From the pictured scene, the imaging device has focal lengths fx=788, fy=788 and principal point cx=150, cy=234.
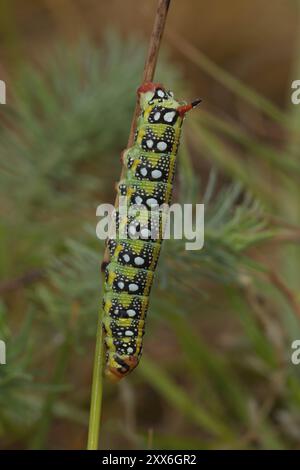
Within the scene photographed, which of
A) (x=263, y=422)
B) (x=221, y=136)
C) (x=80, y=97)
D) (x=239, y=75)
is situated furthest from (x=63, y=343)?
(x=239, y=75)

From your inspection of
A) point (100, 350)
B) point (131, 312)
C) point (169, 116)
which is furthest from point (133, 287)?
point (169, 116)

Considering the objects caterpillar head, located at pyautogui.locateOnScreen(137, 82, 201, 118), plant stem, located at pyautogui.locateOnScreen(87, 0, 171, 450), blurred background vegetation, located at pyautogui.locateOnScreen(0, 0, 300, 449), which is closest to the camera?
plant stem, located at pyautogui.locateOnScreen(87, 0, 171, 450)

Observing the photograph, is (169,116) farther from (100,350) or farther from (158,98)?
(100,350)

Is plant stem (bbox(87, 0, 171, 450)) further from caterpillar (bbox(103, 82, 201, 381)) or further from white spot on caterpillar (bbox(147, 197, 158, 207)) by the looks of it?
white spot on caterpillar (bbox(147, 197, 158, 207))

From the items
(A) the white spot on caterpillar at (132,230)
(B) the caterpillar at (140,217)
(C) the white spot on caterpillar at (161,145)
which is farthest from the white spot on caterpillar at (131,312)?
(C) the white spot on caterpillar at (161,145)

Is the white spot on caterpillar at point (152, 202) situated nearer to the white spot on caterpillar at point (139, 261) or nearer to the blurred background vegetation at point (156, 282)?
the white spot on caterpillar at point (139, 261)

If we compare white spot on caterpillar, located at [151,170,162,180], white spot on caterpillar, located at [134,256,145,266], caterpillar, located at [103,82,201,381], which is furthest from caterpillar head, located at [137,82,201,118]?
white spot on caterpillar, located at [134,256,145,266]

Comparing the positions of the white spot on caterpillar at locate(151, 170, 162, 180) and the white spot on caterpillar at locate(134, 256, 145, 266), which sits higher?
the white spot on caterpillar at locate(151, 170, 162, 180)
